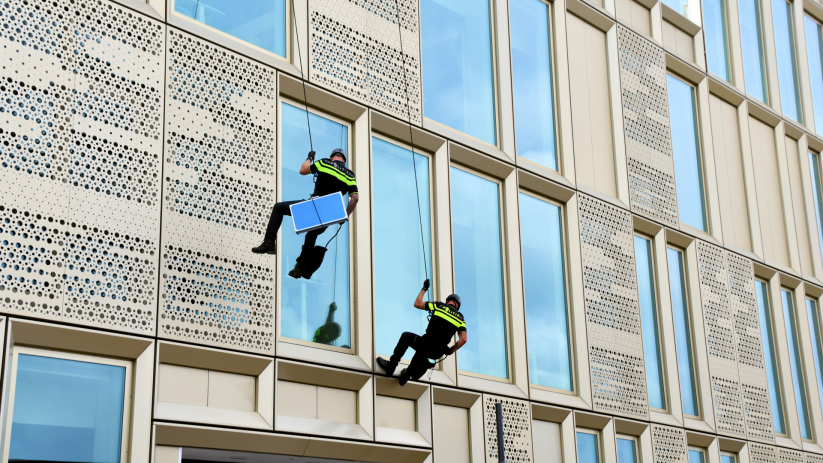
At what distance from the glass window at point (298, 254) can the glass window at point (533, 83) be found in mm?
4223

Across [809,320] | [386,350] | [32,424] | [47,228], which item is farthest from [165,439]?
[809,320]

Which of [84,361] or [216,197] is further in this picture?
[216,197]

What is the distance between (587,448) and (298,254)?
20.2 ft

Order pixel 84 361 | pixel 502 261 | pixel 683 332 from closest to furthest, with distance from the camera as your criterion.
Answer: pixel 84 361 → pixel 502 261 → pixel 683 332

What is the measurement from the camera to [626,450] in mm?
15398

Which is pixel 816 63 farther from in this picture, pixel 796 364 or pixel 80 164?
pixel 80 164

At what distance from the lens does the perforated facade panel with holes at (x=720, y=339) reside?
56.6ft

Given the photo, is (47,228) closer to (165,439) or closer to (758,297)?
(165,439)

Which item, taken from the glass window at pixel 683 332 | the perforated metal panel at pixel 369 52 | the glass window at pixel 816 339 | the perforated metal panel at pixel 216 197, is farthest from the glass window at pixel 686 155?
the perforated metal panel at pixel 216 197

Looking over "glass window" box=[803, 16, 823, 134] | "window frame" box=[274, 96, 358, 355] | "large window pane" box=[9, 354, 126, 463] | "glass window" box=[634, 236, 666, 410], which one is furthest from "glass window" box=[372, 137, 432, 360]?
"glass window" box=[803, 16, 823, 134]

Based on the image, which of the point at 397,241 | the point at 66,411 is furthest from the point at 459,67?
the point at 66,411

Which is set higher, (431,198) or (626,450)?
(431,198)

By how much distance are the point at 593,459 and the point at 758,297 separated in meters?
7.06

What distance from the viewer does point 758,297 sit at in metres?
19.7
